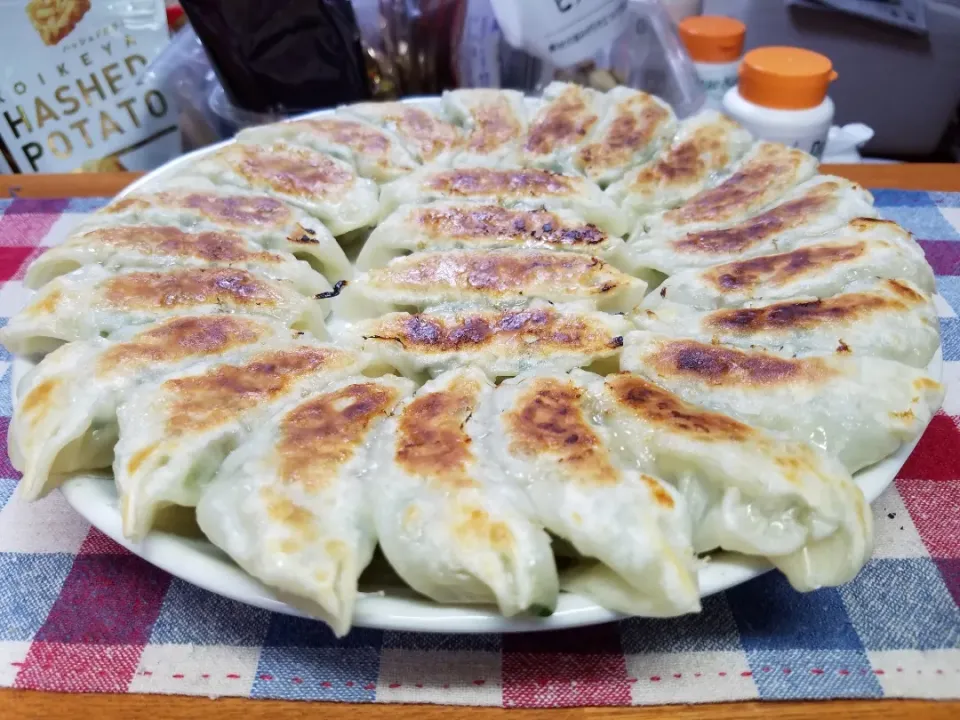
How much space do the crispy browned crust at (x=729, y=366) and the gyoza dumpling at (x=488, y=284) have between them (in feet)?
0.95

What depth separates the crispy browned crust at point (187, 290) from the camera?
1.56 meters

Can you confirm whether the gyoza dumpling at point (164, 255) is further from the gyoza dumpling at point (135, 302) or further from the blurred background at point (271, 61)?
the blurred background at point (271, 61)

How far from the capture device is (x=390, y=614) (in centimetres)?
106

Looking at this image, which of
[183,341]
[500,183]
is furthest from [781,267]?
[183,341]

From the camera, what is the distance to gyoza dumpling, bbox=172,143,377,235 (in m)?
1.99

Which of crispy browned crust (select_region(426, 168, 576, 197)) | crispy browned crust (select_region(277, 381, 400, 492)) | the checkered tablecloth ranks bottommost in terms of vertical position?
the checkered tablecloth

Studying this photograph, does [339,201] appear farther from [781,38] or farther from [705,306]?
[781,38]

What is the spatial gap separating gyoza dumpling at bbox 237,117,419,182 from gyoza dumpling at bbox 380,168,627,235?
110mm

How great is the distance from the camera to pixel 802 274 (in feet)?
5.24

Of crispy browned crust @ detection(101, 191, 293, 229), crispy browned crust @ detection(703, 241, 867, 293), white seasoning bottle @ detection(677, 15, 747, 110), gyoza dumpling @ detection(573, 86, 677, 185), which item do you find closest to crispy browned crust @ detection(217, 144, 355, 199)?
crispy browned crust @ detection(101, 191, 293, 229)

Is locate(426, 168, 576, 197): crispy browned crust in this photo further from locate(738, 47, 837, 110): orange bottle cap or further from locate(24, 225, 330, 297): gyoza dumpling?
locate(738, 47, 837, 110): orange bottle cap

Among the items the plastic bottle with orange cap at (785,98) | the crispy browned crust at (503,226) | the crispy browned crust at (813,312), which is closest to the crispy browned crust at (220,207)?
the crispy browned crust at (503,226)

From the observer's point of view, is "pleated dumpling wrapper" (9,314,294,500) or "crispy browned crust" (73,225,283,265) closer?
"pleated dumpling wrapper" (9,314,294,500)

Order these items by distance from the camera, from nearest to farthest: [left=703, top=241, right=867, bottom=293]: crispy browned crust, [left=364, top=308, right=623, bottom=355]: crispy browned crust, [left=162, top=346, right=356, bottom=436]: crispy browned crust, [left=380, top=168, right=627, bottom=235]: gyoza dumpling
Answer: [left=162, top=346, right=356, bottom=436]: crispy browned crust < [left=364, top=308, right=623, bottom=355]: crispy browned crust < [left=703, top=241, right=867, bottom=293]: crispy browned crust < [left=380, top=168, right=627, bottom=235]: gyoza dumpling
